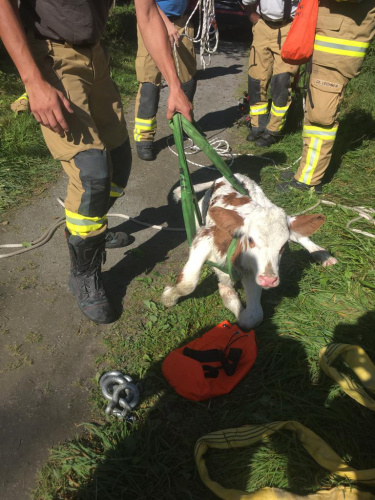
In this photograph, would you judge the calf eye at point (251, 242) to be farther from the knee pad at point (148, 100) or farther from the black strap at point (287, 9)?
the black strap at point (287, 9)

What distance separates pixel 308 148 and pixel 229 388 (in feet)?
10.3

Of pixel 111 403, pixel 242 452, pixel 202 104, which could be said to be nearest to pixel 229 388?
pixel 242 452

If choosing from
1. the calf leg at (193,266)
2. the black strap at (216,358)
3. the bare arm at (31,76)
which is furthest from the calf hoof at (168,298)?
the bare arm at (31,76)

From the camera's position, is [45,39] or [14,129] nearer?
[45,39]

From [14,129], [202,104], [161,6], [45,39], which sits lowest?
[202,104]

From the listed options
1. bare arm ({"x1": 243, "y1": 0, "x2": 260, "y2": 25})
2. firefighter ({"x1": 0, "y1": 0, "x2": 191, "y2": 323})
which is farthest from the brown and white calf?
bare arm ({"x1": 243, "y1": 0, "x2": 260, "y2": 25})

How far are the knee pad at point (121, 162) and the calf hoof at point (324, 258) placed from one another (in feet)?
6.15

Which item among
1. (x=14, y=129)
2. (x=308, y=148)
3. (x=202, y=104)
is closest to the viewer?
(x=308, y=148)

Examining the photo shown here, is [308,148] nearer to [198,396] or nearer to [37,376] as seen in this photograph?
[198,396]

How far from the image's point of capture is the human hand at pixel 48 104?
2.42m

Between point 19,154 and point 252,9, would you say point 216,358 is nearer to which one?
point 19,154

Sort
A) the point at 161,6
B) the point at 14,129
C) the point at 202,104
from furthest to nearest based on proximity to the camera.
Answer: the point at 202,104, the point at 14,129, the point at 161,6

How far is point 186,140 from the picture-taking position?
6.54 meters

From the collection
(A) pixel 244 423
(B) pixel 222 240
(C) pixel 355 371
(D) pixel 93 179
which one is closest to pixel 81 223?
(D) pixel 93 179
